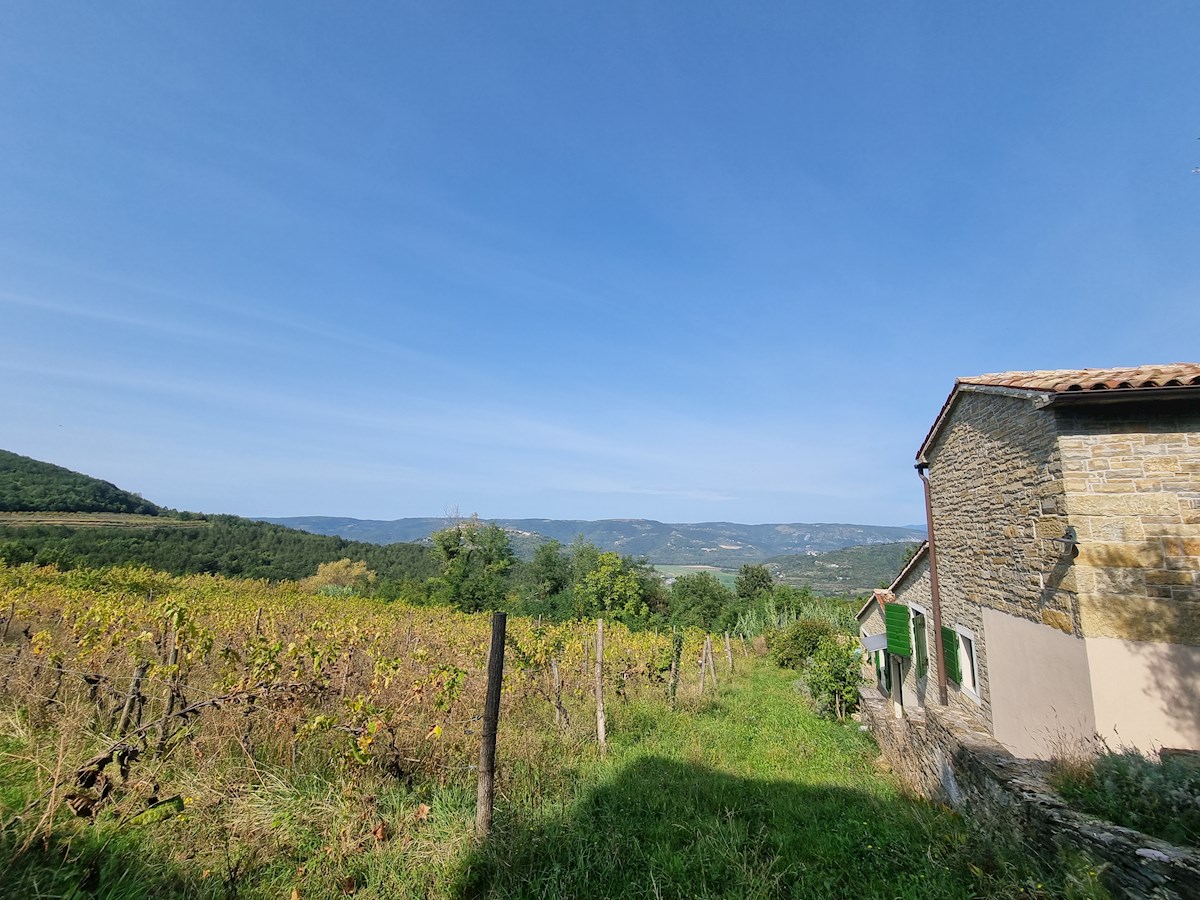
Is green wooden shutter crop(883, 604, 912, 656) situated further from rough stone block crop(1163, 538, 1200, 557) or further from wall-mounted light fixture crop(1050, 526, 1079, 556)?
rough stone block crop(1163, 538, 1200, 557)

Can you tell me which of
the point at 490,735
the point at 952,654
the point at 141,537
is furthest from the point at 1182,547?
the point at 141,537

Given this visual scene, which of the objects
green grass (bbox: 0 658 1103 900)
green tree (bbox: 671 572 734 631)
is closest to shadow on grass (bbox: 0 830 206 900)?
green grass (bbox: 0 658 1103 900)

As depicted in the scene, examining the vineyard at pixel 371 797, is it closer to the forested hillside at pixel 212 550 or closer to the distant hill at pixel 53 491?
the forested hillside at pixel 212 550

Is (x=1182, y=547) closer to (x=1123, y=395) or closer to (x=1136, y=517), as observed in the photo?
(x=1136, y=517)

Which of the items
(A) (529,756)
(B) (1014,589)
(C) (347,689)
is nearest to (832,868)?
(A) (529,756)

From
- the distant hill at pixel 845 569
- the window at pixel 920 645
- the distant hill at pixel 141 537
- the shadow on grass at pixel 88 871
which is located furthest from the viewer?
the distant hill at pixel 845 569

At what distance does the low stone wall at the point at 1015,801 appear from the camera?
3.18 meters

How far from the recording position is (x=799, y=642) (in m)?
23.4

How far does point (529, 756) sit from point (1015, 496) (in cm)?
738

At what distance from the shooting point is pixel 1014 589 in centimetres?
698

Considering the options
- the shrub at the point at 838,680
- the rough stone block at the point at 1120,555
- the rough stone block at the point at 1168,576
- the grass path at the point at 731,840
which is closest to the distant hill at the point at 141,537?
the grass path at the point at 731,840

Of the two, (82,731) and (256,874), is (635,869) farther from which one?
(82,731)

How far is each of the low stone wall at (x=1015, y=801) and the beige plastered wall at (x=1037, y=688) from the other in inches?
14.0

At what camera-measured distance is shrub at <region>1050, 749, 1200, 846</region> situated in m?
3.81
